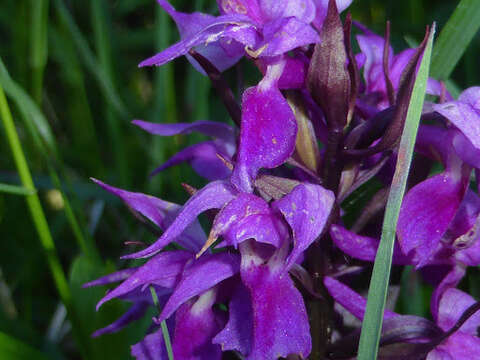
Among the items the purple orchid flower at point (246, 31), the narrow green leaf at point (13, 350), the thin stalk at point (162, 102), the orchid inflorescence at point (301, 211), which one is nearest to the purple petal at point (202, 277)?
the orchid inflorescence at point (301, 211)

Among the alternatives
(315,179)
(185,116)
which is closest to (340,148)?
(315,179)

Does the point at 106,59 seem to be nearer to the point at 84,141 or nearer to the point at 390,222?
the point at 84,141

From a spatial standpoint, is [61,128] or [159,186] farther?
[61,128]

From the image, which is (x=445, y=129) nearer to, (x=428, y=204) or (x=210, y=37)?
(x=428, y=204)

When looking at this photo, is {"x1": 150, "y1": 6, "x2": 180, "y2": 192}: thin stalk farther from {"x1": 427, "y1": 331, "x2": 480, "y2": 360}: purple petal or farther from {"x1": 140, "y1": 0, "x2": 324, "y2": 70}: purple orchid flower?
{"x1": 427, "y1": 331, "x2": 480, "y2": 360}: purple petal

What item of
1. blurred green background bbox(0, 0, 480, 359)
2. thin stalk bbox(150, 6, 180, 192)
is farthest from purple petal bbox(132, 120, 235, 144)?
thin stalk bbox(150, 6, 180, 192)

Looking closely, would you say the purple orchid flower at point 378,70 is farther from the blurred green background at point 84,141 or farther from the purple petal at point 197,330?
the purple petal at point 197,330
